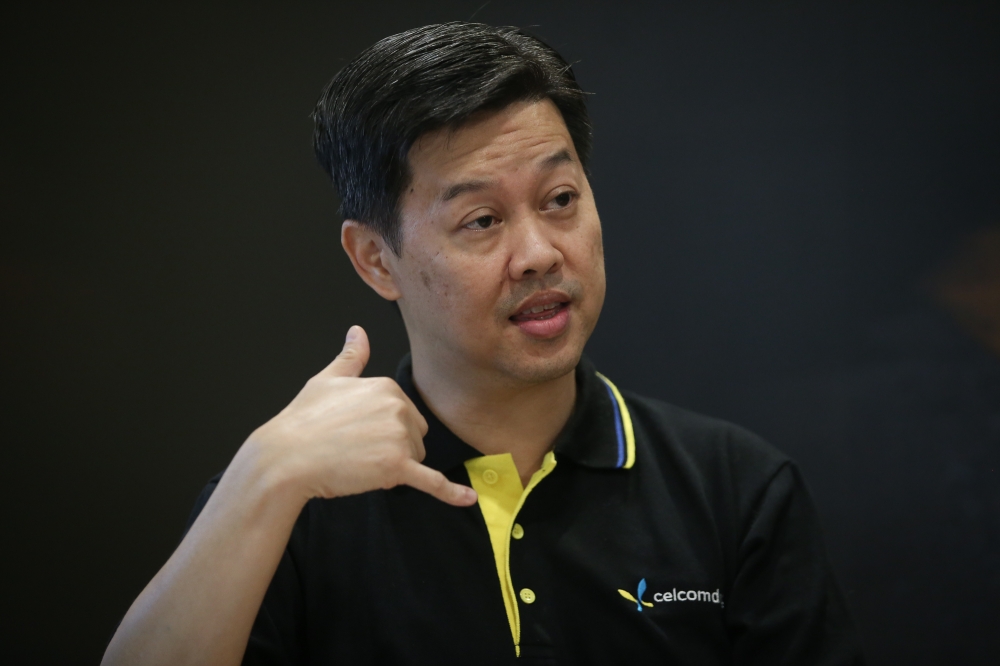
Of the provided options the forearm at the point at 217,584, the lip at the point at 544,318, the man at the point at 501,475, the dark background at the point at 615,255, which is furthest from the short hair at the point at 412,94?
the forearm at the point at 217,584

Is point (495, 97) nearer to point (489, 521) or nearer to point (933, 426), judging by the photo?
point (489, 521)

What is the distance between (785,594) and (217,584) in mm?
874

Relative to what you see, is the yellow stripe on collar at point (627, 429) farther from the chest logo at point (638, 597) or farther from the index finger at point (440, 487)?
the index finger at point (440, 487)

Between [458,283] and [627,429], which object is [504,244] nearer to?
[458,283]

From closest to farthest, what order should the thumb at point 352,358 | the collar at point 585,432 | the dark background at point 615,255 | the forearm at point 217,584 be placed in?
the forearm at point 217,584
the thumb at point 352,358
the collar at point 585,432
the dark background at point 615,255

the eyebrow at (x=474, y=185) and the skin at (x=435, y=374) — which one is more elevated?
the eyebrow at (x=474, y=185)

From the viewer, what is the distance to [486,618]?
1.37m

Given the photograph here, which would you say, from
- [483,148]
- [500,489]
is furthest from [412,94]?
[500,489]

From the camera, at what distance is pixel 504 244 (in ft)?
4.45

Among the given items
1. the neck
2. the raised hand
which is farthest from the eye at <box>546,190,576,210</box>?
the raised hand

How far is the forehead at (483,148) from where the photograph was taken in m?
1.35

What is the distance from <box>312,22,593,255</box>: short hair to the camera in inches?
53.4

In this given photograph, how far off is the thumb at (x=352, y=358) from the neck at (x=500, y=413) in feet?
0.56

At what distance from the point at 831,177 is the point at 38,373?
162 centimetres
